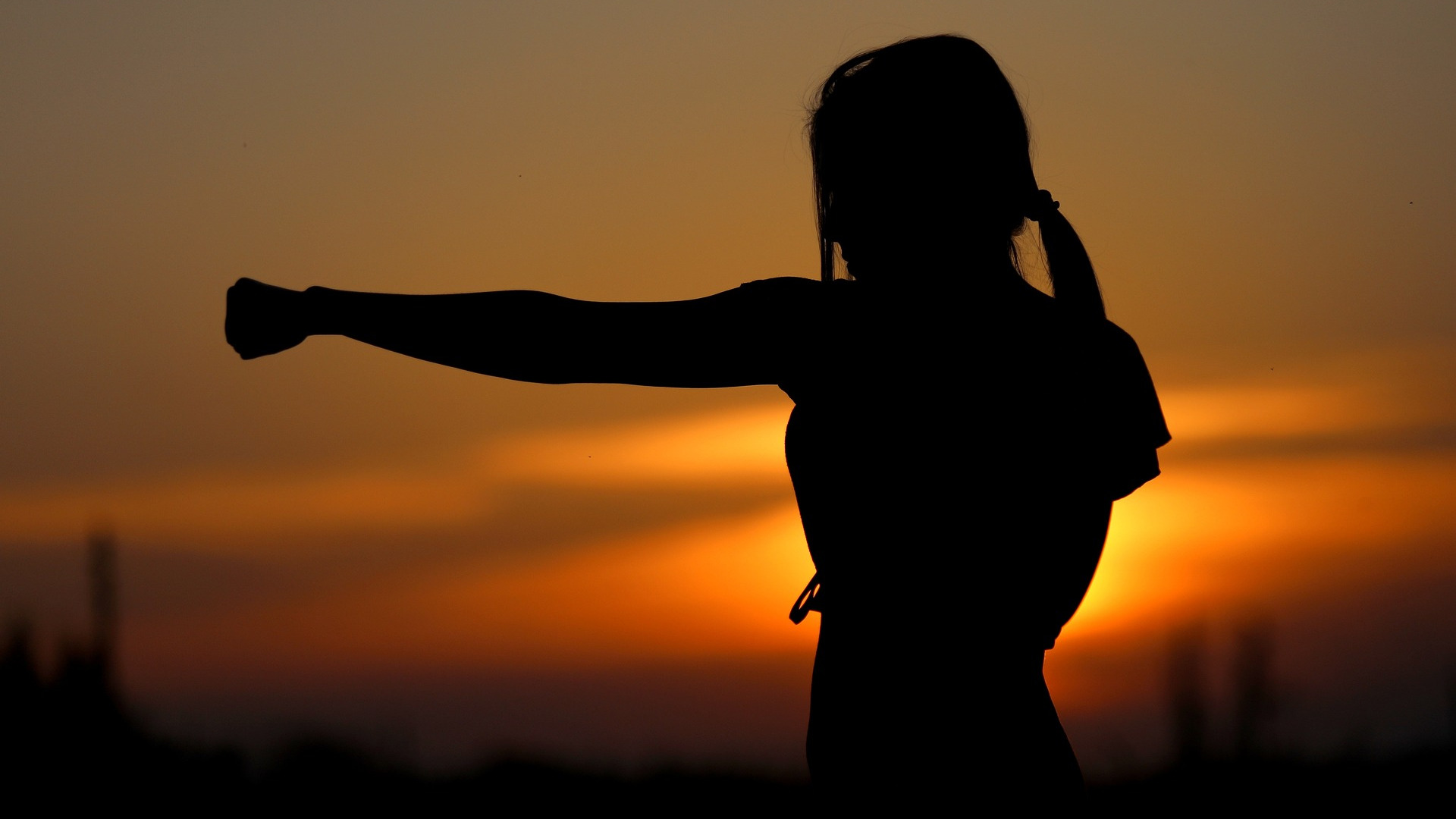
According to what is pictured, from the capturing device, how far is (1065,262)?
90.0 inches

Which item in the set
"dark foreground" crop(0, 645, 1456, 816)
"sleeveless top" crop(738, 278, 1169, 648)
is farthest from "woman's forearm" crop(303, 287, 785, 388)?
"dark foreground" crop(0, 645, 1456, 816)

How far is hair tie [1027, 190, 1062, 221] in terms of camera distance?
230 centimetres

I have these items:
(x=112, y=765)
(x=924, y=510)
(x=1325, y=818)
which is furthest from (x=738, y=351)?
(x=112, y=765)

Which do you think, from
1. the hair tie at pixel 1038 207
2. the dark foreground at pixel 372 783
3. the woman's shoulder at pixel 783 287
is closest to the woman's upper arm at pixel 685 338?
the woman's shoulder at pixel 783 287

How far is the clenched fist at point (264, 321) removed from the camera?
1.94 meters

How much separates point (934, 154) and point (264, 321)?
99cm

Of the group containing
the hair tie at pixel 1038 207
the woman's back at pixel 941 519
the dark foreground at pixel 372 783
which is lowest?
the dark foreground at pixel 372 783

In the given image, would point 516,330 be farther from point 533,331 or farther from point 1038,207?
point 1038,207

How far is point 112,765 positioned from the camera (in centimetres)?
1922

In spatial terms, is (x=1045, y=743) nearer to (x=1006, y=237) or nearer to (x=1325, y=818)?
(x=1006, y=237)

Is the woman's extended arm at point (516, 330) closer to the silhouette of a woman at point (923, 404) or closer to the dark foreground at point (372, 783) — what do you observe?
the silhouette of a woman at point (923, 404)

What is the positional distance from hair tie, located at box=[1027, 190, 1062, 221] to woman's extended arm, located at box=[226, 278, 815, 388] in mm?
548

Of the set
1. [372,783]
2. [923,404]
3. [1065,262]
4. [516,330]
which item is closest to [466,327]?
[516,330]

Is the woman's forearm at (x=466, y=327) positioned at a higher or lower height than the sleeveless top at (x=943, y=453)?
higher
